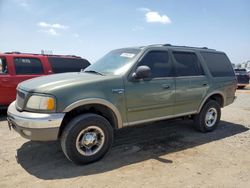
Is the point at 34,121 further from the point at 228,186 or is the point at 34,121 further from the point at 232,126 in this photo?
the point at 232,126

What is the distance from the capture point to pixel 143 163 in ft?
14.1

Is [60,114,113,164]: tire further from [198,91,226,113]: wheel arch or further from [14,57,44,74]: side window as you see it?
[14,57,44,74]: side window

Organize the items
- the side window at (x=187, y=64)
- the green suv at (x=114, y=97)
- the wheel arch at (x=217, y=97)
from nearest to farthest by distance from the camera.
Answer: the green suv at (x=114, y=97), the side window at (x=187, y=64), the wheel arch at (x=217, y=97)

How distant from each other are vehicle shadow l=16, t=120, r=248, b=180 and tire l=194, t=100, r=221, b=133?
0.53ft

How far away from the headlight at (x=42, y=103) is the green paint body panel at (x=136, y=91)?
0.08m

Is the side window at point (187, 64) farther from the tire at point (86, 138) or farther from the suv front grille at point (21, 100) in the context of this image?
the suv front grille at point (21, 100)

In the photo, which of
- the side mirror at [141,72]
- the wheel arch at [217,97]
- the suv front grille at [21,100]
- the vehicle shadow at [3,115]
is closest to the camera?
the suv front grille at [21,100]

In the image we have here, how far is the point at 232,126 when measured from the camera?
6922 millimetres

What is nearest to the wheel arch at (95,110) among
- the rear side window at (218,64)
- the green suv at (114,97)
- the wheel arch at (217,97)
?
the green suv at (114,97)

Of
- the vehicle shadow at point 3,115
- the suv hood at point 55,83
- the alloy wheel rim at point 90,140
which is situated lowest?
the vehicle shadow at point 3,115

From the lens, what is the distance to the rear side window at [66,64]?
827cm

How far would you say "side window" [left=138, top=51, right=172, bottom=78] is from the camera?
16.4 ft

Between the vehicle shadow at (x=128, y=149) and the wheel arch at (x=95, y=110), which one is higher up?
the wheel arch at (x=95, y=110)

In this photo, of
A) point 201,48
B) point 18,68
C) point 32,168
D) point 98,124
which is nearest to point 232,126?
point 201,48
